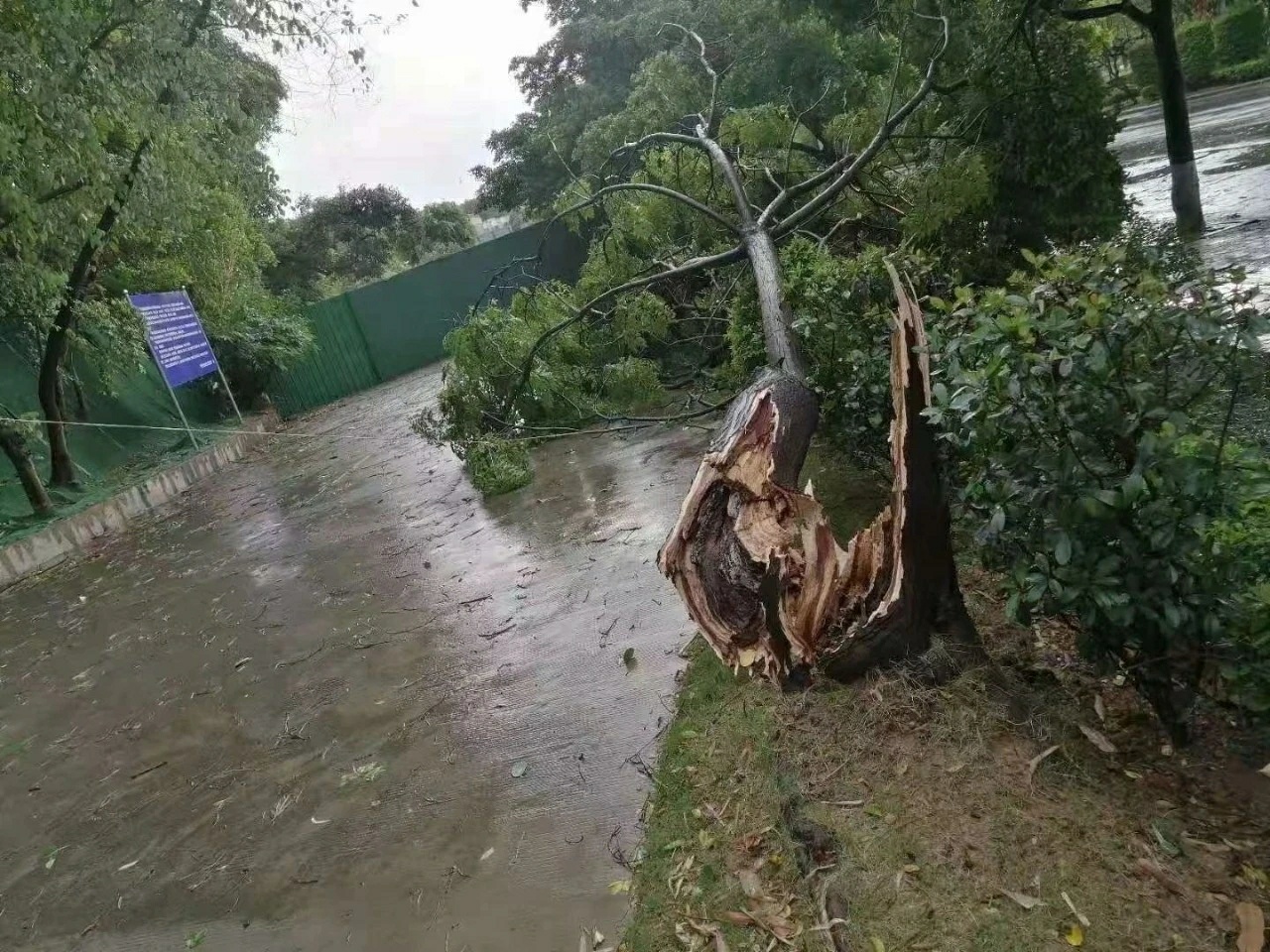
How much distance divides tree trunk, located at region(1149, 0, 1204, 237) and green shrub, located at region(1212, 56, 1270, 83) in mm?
17391

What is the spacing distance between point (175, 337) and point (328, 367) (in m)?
5.16

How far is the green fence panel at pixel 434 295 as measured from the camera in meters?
17.2

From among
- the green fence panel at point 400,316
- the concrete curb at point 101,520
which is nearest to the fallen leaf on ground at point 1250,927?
the concrete curb at point 101,520

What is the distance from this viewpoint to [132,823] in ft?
11.1

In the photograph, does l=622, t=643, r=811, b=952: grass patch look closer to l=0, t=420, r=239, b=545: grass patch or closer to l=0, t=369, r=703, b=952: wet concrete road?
l=0, t=369, r=703, b=952: wet concrete road

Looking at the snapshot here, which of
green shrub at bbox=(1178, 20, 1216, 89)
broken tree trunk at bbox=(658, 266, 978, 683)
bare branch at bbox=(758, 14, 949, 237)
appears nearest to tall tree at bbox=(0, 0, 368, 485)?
bare branch at bbox=(758, 14, 949, 237)

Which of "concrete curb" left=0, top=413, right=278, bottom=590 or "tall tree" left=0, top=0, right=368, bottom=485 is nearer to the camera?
"tall tree" left=0, top=0, right=368, bottom=485

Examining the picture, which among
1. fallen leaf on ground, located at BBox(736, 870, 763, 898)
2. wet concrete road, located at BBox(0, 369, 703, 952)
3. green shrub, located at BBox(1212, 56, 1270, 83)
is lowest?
fallen leaf on ground, located at BBox(736, 870, 763, 898)

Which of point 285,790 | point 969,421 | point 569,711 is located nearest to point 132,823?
point 285,790

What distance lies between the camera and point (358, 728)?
3668 millimetres

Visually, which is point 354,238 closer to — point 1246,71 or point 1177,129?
point 1177,129

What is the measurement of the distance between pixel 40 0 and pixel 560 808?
6.39 m

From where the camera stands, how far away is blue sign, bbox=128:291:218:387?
10.6 metres

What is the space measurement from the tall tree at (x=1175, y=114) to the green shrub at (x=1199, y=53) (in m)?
18.7
